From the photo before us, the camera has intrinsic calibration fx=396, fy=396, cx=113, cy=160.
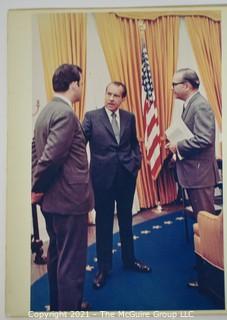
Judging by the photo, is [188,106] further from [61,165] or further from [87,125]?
[61,165]

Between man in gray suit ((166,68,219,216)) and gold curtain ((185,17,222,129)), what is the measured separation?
80mm

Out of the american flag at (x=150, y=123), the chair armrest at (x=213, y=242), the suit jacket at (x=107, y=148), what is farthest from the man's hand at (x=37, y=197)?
the chair armrest at (x=213, y=242)

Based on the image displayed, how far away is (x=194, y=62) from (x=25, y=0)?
1.06 m

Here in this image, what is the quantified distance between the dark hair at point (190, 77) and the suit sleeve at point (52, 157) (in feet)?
2.36

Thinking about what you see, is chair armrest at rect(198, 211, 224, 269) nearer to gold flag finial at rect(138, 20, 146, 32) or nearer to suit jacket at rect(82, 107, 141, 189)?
suit jacket at rect(82, 107, 141, 189)

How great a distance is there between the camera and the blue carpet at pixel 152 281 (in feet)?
7.13

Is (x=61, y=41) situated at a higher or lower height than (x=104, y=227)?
higher

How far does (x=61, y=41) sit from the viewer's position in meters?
2.29

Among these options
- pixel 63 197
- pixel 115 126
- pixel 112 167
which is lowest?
pixel 63 197

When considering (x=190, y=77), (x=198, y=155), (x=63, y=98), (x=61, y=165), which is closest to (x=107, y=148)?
(x=61, y=165)

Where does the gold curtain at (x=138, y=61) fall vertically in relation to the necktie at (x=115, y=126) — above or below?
above

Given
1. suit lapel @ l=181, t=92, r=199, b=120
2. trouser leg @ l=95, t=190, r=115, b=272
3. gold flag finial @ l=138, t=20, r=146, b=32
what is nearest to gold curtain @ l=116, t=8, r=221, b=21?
gold flag finial @ l=138, t=20, r=146, b=32

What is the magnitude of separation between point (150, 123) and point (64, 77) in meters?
0.56

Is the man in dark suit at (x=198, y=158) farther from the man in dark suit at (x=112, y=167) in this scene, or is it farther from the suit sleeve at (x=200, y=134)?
the man in dark suit at (x=112, y=167)
